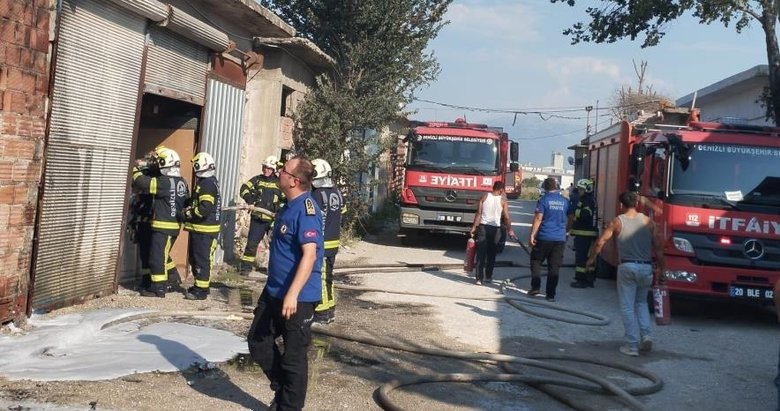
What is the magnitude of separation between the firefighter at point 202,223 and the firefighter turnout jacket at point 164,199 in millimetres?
238

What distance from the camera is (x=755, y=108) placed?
22.2 meters

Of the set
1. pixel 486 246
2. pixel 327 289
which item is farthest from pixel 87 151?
pixel 486 246

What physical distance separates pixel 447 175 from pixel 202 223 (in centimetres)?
853

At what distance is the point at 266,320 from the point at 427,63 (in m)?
15.0

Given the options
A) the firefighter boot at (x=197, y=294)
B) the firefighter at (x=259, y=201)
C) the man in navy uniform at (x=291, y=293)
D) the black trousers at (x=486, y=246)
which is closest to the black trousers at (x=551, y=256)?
the black trousers at (x=486, y=246)

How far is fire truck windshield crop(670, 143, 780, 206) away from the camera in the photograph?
1044cm

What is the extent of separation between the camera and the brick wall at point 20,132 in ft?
21.8

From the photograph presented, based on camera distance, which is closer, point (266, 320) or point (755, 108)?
point (266, 320)

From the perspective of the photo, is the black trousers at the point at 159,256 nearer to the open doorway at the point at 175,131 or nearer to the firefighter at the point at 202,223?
the firefighter at the point at 202,223

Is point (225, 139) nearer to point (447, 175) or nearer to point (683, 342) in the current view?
point (447, 175)

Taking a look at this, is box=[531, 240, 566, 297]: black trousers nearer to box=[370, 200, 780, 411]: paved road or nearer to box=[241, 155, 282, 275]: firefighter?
box=[370, 200, 780, 411]: paved road

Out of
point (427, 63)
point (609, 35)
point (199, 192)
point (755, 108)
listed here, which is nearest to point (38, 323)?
point (199, 192)

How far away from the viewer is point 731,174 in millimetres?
10547

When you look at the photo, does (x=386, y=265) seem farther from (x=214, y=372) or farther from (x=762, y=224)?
(x=214, y=372)
